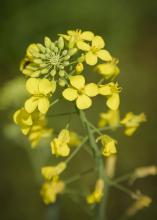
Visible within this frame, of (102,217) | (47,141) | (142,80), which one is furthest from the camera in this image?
(142,80)

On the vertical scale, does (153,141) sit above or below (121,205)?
above

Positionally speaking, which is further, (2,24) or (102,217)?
(2,24)

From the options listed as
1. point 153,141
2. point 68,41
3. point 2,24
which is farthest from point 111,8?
point 68,41

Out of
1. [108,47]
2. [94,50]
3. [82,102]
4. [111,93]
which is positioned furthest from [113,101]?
[108,47]

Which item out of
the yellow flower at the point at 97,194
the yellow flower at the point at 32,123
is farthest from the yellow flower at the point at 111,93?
the yellow flower at the point at 97,194

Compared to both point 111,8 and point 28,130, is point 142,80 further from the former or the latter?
point 28,130

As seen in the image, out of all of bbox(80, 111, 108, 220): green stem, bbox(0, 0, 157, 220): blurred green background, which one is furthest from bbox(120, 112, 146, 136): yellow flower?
bbox(0, 0, 157, 220): blurred green background

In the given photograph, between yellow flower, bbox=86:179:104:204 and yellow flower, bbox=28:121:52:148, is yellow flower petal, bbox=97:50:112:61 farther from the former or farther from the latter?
yellow flower, bbox=86:179:104:204

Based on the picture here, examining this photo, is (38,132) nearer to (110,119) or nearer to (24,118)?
(24,118)
